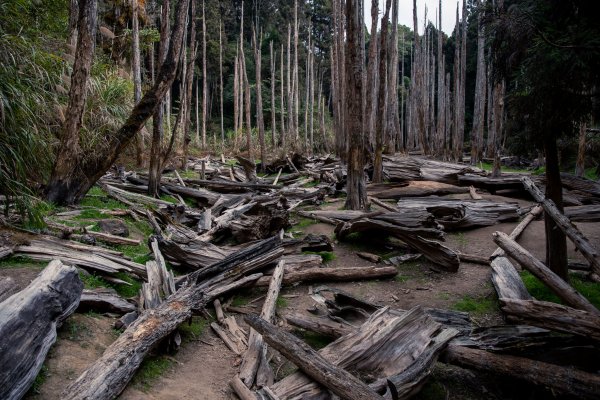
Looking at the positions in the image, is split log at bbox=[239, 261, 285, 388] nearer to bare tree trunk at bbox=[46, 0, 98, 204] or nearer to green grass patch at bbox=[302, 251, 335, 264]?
green grass patch at bbox=[302, 251, 335, 264]

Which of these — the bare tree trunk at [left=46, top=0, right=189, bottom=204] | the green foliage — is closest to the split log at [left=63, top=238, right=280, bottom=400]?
the green foliage

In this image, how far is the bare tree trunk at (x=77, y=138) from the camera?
6.82m

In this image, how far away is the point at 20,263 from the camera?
4.60 metres

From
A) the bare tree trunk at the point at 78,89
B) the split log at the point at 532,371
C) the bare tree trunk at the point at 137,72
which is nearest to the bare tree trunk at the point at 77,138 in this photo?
the bare tree trunk at the point at 78,89

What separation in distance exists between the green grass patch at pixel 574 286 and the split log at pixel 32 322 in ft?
17.4

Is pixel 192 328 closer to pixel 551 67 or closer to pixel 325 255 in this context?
pixel 325 255

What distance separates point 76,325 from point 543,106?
204 inches

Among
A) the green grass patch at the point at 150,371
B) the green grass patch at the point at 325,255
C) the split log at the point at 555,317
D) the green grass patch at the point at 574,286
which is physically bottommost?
the green grass patch at the point at 574,286

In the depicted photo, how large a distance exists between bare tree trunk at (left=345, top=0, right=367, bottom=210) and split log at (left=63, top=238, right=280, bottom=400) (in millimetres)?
4176

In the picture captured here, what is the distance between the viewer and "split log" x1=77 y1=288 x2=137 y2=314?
422 centimetres

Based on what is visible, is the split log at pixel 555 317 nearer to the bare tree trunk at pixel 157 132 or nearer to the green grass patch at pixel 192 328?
the green grass patch at pixel 192 328

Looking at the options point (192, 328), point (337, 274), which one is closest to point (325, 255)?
point (337, 274)

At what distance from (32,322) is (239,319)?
256 centimetres

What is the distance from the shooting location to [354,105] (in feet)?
31.6
